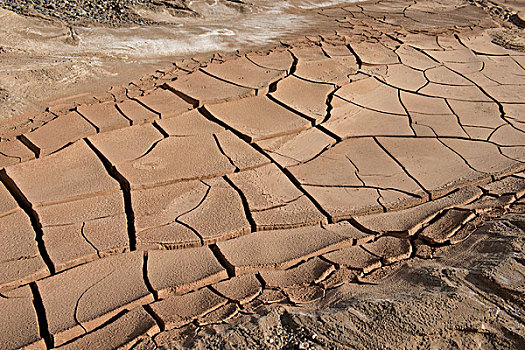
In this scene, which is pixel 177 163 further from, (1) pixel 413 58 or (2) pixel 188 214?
(1) pixel 413 58

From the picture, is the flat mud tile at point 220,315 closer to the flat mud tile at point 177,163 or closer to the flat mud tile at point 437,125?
the flat mud tile at point 177,163

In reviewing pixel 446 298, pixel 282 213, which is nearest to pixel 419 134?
pixel 282 213

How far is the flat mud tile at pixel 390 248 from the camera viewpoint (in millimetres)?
2688

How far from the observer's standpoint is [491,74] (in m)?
4.86

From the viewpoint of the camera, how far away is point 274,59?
480cm

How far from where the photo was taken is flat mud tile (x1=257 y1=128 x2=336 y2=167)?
11.4 feet

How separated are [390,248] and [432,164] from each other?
3.22 feet

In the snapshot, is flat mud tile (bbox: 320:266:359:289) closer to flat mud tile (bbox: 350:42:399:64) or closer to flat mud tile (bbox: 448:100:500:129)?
flat mud tile (bbox: 448:100:500:129)

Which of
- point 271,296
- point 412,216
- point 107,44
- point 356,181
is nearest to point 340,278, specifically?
point 271,296

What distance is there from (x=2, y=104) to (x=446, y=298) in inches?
127

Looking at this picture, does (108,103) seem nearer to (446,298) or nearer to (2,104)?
(2,104)

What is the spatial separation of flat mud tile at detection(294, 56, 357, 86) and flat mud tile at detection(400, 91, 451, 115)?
0.51 m

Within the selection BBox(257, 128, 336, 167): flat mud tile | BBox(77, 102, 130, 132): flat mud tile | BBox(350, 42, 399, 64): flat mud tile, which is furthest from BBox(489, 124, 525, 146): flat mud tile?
BBox(77, 102, 130, 132): flat mud tile

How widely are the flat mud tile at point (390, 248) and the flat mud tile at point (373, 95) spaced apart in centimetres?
154
